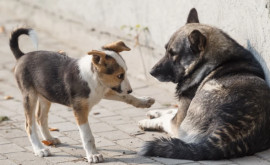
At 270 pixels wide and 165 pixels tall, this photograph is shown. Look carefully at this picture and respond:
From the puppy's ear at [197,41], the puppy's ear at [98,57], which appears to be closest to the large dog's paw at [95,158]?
the puppy's ear at [98,57]

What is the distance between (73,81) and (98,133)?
43.9 inches

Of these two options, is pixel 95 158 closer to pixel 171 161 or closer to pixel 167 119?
pixel 171 161

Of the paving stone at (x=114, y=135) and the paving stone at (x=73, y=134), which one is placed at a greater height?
the paving stone at (x=73, y=134)

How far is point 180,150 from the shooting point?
5.72m

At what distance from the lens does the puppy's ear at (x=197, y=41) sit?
6.10 metres

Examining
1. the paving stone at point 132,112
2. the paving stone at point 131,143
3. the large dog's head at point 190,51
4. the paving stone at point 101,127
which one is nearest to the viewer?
the large dog's head at point 190,51

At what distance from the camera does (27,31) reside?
6270 mm

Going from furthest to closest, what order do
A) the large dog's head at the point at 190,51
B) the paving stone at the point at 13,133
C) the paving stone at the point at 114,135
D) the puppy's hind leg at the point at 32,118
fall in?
the paving stone at the point at 13,133
the paving stone at the point at 114,135
the large dog's head at the point at 190,51
the puppy's hind leg at the point at 32,118

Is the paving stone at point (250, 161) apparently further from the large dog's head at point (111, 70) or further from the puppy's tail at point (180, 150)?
the large dog's head at point (111, 70)

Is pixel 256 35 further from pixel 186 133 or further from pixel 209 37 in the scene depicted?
pixel 186 133

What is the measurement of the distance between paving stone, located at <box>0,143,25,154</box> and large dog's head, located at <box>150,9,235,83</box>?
167 centimetres

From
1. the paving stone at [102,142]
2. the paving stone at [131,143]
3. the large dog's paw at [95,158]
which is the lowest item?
the paving stone at [131,143]

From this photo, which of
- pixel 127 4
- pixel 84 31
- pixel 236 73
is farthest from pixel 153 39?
pixel 236 73

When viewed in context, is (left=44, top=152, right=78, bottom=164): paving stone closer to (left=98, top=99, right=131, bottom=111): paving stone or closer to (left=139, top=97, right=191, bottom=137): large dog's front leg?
(left=139, top=97, right=191, bottom=137): large dog's front leg
